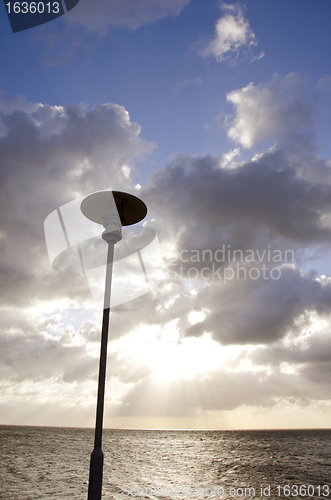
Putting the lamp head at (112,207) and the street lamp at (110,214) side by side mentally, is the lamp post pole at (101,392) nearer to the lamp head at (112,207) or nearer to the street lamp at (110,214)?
the street lamp at (110,214)

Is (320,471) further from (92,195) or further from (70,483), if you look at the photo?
(92,195)

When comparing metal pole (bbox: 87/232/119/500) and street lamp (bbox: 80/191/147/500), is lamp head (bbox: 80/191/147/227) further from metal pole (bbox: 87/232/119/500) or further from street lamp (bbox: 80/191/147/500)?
metal pole (bbox: 87/232/119/500)

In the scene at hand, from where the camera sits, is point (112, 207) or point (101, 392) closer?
point (101, 392)

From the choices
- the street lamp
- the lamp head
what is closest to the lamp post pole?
the street lamp

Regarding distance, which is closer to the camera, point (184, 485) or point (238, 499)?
point (238, 499)

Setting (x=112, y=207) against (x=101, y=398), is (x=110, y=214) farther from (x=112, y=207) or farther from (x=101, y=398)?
(x=101, y=398)

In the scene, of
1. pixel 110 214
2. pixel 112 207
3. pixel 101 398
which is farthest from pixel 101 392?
pixel 112 207

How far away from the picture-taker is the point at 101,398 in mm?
6605

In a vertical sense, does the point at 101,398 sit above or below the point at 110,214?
below

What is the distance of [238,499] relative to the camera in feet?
51.2

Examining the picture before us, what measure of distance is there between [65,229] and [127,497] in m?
14.7

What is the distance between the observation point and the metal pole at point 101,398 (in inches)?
226

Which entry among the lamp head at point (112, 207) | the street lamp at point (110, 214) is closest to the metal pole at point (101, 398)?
the street lamp at point (110, 214)

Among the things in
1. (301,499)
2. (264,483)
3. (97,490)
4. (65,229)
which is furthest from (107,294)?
(264,483)
